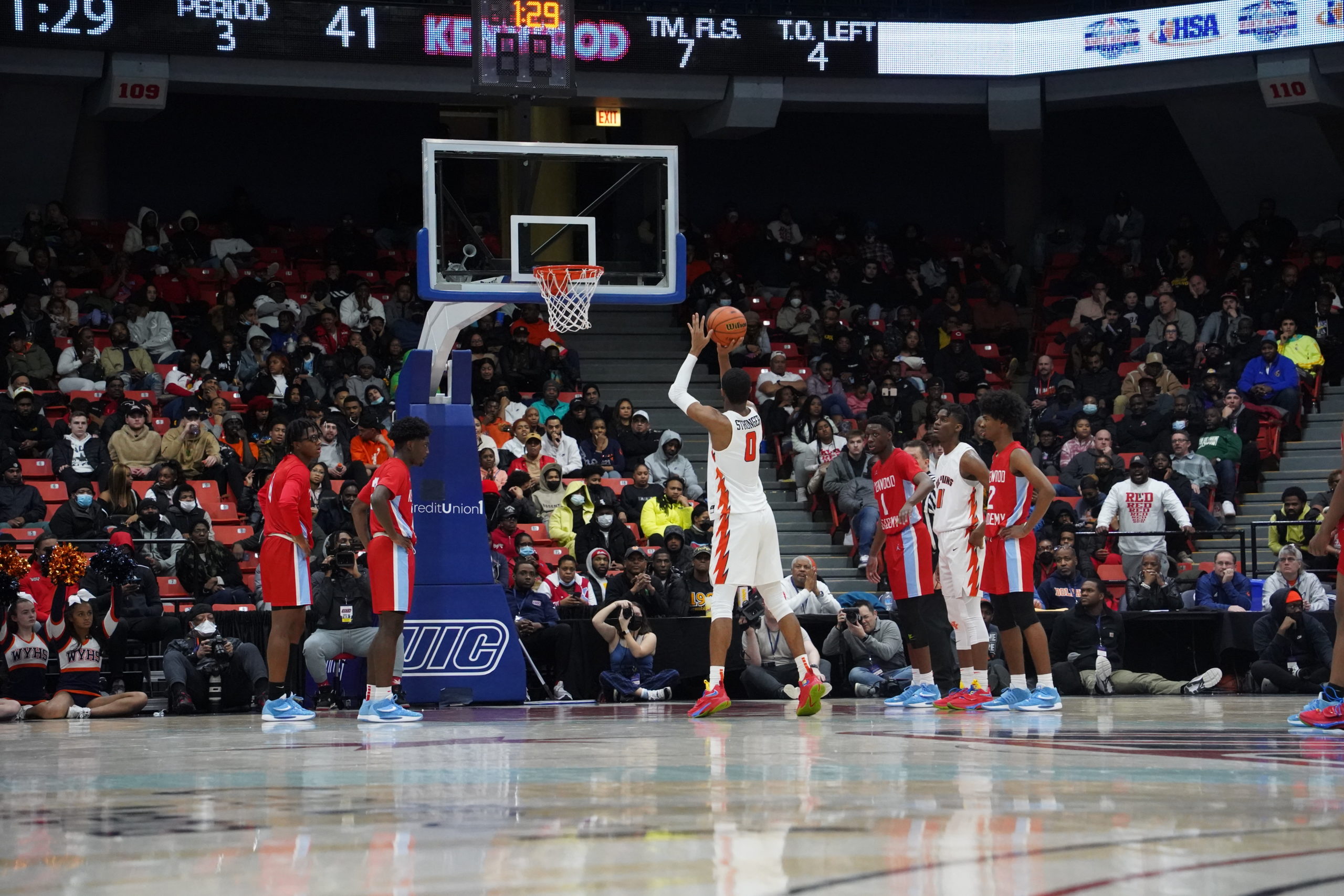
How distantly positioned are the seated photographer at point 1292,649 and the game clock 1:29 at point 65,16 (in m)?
14.2

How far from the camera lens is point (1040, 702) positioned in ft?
34.0

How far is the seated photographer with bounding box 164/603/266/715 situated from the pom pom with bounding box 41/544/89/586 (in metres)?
0.96

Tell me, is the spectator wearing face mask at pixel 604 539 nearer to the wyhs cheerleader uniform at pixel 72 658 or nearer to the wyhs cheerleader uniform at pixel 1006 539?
the wyhs cheerleader uniform at pixel 72 658

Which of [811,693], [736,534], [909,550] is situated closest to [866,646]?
[909,550]

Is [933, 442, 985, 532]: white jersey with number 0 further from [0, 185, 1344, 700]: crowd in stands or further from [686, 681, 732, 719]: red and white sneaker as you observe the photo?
[0, 185, 1344, 700]: crowd in stands

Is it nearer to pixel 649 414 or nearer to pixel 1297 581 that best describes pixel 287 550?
pixel 1297 581

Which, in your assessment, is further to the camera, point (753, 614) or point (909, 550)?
point (753, 614)

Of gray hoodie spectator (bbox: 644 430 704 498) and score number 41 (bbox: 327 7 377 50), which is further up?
score number 41 (bbox: 327 7 377 50)

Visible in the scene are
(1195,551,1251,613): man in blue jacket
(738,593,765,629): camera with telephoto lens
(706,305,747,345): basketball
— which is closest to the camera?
(706,305,747,345): basketball

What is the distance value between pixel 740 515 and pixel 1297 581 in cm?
714

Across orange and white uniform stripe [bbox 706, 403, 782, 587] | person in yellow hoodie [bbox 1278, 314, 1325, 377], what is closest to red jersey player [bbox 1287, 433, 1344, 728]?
orange and white uniform stripe [bbox 706, 403, 782, 587]

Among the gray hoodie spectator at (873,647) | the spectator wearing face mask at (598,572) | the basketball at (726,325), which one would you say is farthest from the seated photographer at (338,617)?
the basketball at (726,325)

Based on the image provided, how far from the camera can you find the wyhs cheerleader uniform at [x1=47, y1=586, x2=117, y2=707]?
12.5 m

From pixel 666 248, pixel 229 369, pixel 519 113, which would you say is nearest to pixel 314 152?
pixel 229 369
